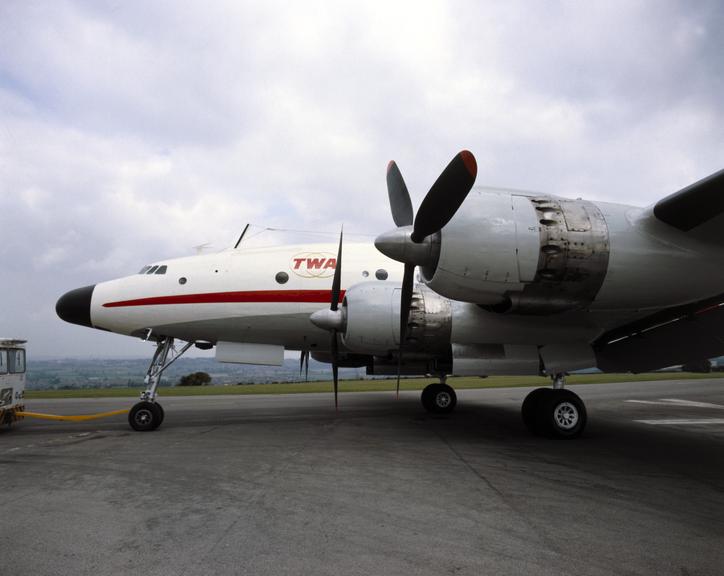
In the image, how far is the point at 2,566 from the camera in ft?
9.72

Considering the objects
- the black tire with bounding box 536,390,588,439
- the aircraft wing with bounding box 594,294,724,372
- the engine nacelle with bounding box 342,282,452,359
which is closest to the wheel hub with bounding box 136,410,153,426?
the engine nacelle with bounding box 342,282,452,359

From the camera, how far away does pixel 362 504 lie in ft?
13.9

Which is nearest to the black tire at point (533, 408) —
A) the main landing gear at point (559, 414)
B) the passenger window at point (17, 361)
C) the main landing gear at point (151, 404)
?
the main landing gear at point (559, 414)

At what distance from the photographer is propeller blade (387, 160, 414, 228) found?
25.5 feet

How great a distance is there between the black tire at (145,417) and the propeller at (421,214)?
536 cm

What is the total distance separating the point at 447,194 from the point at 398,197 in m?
2.33

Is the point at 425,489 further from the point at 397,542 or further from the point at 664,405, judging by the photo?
the point at 664,405

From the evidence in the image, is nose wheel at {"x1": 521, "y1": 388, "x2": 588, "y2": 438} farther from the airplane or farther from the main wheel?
the main wheel

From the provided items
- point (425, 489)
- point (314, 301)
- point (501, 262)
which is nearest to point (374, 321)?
point (314, 301)

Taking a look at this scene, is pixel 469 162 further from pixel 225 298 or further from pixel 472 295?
pixel 225 298

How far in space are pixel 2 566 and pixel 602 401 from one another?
17553 millimetres

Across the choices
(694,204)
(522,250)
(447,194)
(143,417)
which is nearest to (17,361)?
(143,417)

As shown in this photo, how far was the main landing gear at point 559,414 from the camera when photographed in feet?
25.5

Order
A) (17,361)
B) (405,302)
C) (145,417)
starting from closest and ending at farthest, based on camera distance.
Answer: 1. (405,302)
2. (145,417)
3. (17,361)
